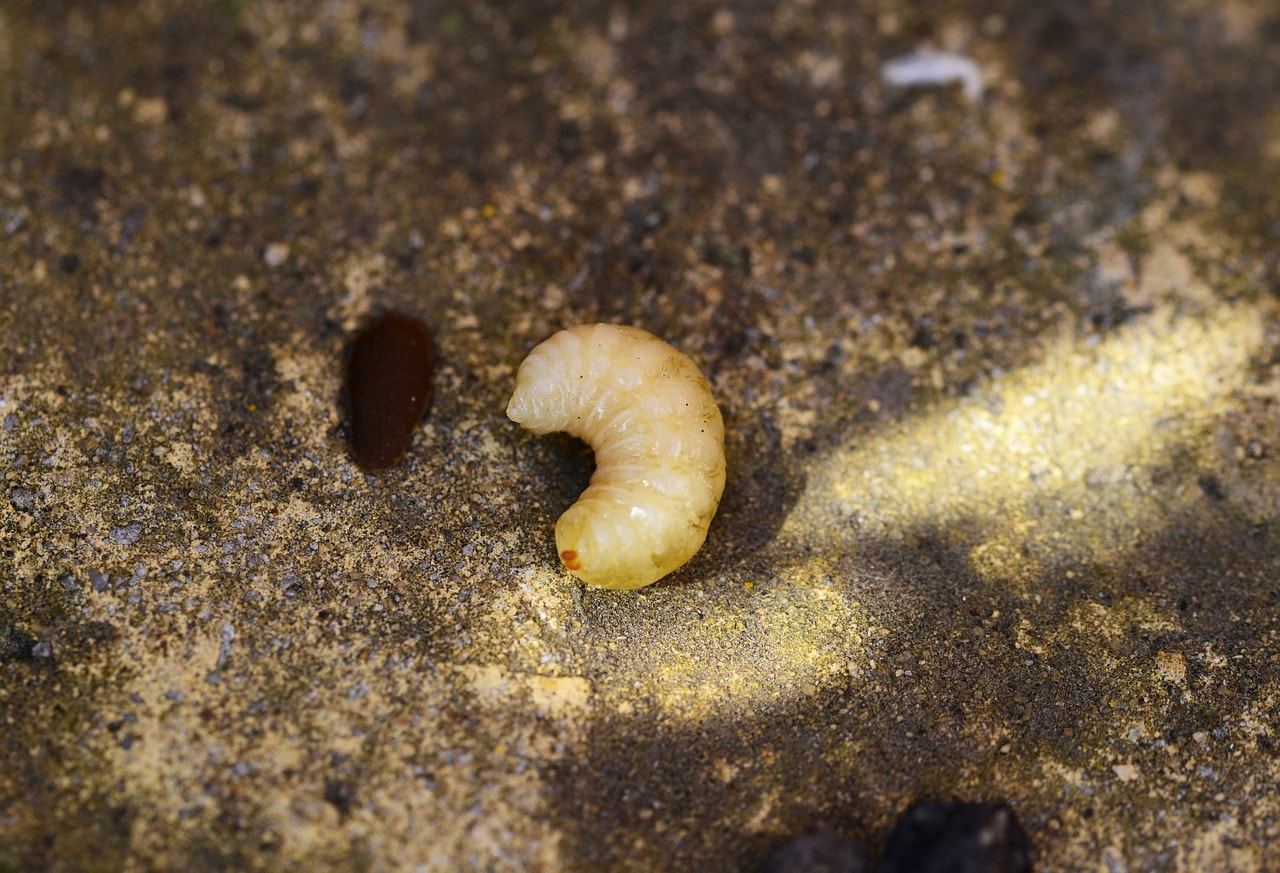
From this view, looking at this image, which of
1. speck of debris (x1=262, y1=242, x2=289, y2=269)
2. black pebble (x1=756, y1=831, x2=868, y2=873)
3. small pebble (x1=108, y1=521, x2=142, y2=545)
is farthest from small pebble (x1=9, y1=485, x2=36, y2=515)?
black pebble (x1=756, y1=831, x2=868, y2=873)

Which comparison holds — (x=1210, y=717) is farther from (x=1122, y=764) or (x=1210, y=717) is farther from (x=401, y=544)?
(x=401, y=544)

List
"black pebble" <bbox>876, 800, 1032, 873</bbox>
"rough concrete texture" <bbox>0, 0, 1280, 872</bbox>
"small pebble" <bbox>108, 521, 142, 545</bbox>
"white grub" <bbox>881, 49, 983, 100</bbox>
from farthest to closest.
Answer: "white grub" <bbox>881, 49, 983, 100</bbox>, "small pebble" <bbox>108, 521, 142, 545</bbox>, "rough concrete texture" <bbox>0, 0, 1280, 872</bbox>, "black pebble" <bbox>876, 800, 1032, 873</bbox>

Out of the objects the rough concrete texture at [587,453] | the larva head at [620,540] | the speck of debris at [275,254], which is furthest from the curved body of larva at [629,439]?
the speck of debris at [275,254]

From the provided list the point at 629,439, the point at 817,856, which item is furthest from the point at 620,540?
the point at 817,856

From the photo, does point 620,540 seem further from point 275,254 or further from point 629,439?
point 275,254

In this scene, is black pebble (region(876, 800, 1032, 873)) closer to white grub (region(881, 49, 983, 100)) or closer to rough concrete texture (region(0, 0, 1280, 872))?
rough concrete texture (region(0, 0, 1280, 872))

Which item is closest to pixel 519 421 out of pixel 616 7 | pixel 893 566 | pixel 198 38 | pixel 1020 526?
pixel 893 566

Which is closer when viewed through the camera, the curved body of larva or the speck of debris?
the curved body of larva
